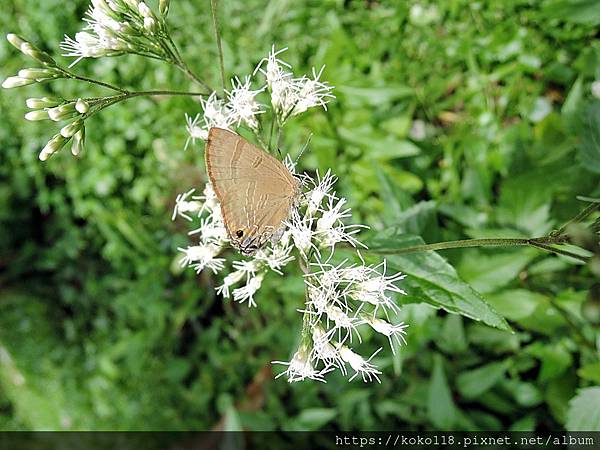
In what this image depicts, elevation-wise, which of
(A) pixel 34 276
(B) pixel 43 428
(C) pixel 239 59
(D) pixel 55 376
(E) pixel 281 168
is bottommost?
(B) pixel 43 428

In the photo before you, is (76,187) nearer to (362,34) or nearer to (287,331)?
(287,331)

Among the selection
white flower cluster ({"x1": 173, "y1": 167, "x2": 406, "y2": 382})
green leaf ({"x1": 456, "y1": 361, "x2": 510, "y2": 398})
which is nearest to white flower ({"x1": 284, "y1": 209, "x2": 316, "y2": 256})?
white flower cluster ({"x1": 173, "y1": 167, "x2": 406, "y2": 382})

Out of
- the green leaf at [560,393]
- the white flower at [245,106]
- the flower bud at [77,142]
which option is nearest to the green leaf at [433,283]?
the white flower at [245,106]

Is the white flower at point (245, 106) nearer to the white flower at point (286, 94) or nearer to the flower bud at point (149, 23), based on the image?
the white flower at point (286, 94)

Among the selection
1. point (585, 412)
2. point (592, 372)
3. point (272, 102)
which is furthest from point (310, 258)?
point (592, 372)

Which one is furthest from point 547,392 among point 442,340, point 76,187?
point 76,187

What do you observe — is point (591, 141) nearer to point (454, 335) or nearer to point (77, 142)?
point (454, 335)

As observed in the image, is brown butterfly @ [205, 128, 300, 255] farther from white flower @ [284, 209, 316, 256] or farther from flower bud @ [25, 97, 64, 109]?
flower bud @ [25, 97, 64, 109]

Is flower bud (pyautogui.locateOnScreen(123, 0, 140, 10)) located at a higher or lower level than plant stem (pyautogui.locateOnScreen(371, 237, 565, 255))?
higher
